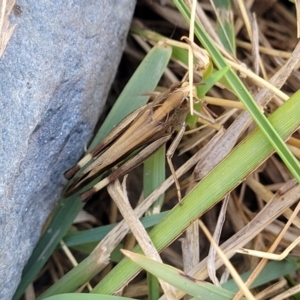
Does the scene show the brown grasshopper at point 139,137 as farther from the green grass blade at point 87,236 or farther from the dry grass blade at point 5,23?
the dry grass blade at point 5,23

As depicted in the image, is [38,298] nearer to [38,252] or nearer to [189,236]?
[38,252]

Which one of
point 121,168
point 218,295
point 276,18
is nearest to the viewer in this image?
point 218,295

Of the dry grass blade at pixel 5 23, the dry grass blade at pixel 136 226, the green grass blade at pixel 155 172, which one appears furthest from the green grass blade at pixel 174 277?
the dry grass blade at pixel 5 23

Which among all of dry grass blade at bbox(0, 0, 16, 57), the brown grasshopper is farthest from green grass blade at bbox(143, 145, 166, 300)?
dry grass blade at bbox(0, 0, 16, 57)

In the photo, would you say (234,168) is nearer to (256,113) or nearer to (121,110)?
(256,113)

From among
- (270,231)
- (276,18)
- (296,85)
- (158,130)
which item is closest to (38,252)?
(158,130)
